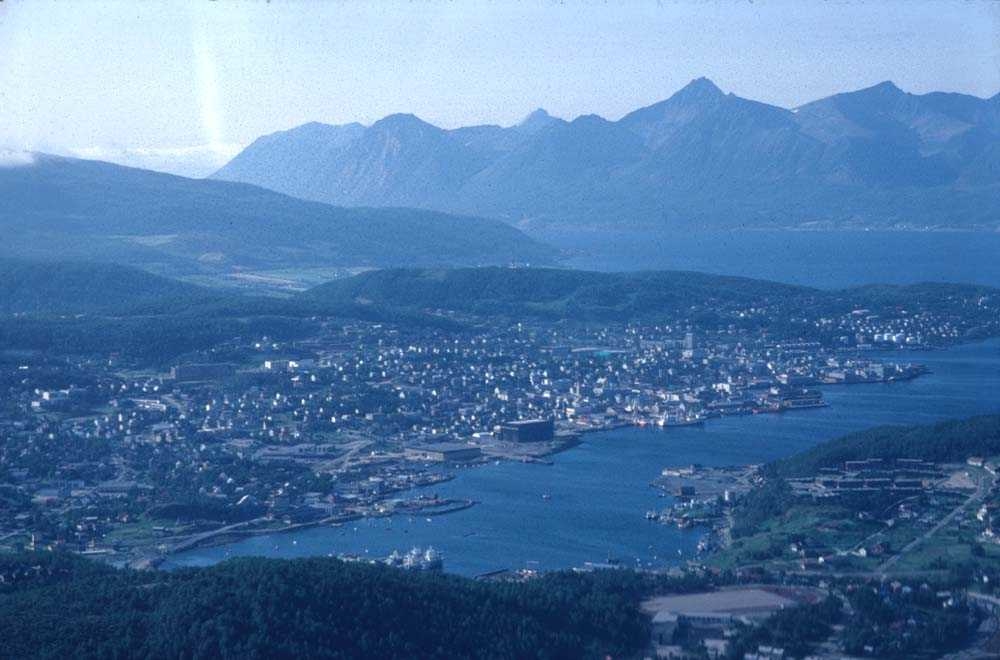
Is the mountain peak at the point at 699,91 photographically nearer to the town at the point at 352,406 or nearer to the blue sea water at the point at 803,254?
the blue sea water at the point at 803,254

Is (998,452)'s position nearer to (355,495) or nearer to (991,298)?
(355,495)

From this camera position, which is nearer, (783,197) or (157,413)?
(157,413)

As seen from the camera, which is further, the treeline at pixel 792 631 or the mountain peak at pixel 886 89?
the mountain peak at pixel 886 89

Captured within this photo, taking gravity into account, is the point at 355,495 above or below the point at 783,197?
below

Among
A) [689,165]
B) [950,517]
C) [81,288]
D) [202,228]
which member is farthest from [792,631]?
[689,165]

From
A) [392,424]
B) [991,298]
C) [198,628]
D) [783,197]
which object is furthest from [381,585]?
[783,197]

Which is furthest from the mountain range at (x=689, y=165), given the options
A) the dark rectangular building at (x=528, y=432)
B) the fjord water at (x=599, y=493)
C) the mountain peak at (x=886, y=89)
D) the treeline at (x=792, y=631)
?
the treeline at (x=792, y=631)

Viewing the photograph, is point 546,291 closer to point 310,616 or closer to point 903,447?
point 903,447
